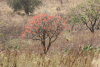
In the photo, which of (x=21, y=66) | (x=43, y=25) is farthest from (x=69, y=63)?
(x=43, y=25)

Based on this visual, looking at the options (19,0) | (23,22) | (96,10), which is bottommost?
(23,22)

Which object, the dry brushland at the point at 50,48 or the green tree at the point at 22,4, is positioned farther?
the green tree at the point at 22,4

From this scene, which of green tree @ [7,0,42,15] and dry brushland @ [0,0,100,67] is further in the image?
green tree @ [7,0,42,15]

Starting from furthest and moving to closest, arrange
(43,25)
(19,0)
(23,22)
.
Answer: (19,0) → (23,22) → (43,25)

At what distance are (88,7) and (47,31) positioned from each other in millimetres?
11389

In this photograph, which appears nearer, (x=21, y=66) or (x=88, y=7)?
(x=21, y=66)

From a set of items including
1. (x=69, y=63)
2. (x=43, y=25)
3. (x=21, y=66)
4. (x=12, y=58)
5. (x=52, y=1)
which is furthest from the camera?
(x=52, y=1)

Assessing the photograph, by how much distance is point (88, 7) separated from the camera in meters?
15.7

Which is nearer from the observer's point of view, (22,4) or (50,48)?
(50,48)

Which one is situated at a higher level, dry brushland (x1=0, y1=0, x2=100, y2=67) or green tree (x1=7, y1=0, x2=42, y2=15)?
green tree (x1=7, y1=0, x2=42, y2=15)

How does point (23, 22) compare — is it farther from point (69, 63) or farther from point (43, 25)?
point (69, 63)

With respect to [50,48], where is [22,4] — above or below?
above

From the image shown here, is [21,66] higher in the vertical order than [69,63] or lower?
lower

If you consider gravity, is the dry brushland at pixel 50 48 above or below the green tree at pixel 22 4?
below
